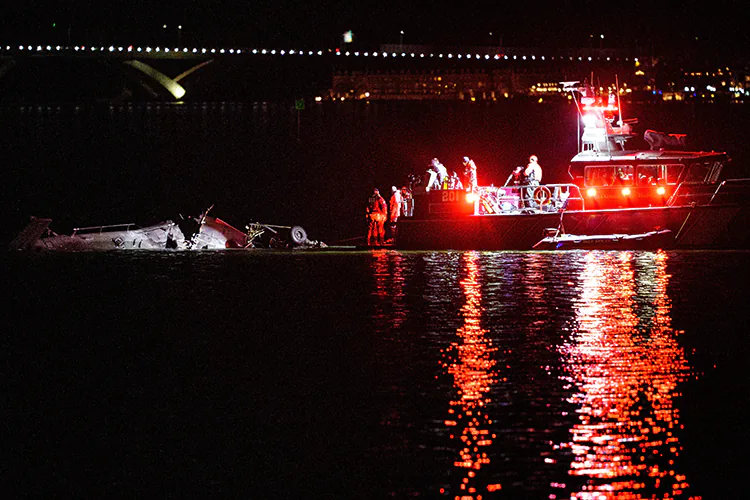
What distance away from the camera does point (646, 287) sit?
55.3 feet

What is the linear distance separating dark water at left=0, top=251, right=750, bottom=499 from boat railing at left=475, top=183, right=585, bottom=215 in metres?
5.56

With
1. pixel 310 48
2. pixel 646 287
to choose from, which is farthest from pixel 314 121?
pixel 646 287

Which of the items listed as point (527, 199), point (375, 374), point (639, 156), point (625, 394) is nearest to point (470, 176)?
point (527, 199)

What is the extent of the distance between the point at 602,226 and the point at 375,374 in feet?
46.9

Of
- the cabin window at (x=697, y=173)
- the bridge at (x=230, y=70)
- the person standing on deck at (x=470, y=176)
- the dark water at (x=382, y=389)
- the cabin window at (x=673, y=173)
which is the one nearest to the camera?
the dark water at (x=382, y=389)

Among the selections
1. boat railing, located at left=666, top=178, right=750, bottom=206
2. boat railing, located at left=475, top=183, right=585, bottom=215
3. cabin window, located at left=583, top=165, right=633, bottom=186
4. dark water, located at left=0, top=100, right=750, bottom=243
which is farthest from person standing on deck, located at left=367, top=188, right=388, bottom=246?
dark water, located at left=0, top=100, right=750, bottom=243

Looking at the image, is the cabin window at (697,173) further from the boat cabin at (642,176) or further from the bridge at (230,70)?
the bridge at (230,70)

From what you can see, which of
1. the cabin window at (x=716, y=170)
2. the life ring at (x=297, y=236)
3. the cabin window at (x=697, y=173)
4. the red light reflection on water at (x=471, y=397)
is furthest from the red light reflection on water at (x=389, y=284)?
the cabin window at (x=716, y=170)

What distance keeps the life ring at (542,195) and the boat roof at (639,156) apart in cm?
99

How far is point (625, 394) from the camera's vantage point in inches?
356

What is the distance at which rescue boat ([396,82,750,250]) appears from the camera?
22.8 m

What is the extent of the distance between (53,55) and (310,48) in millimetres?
21369

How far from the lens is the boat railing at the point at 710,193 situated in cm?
2272

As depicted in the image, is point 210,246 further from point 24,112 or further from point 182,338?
point 24,112
